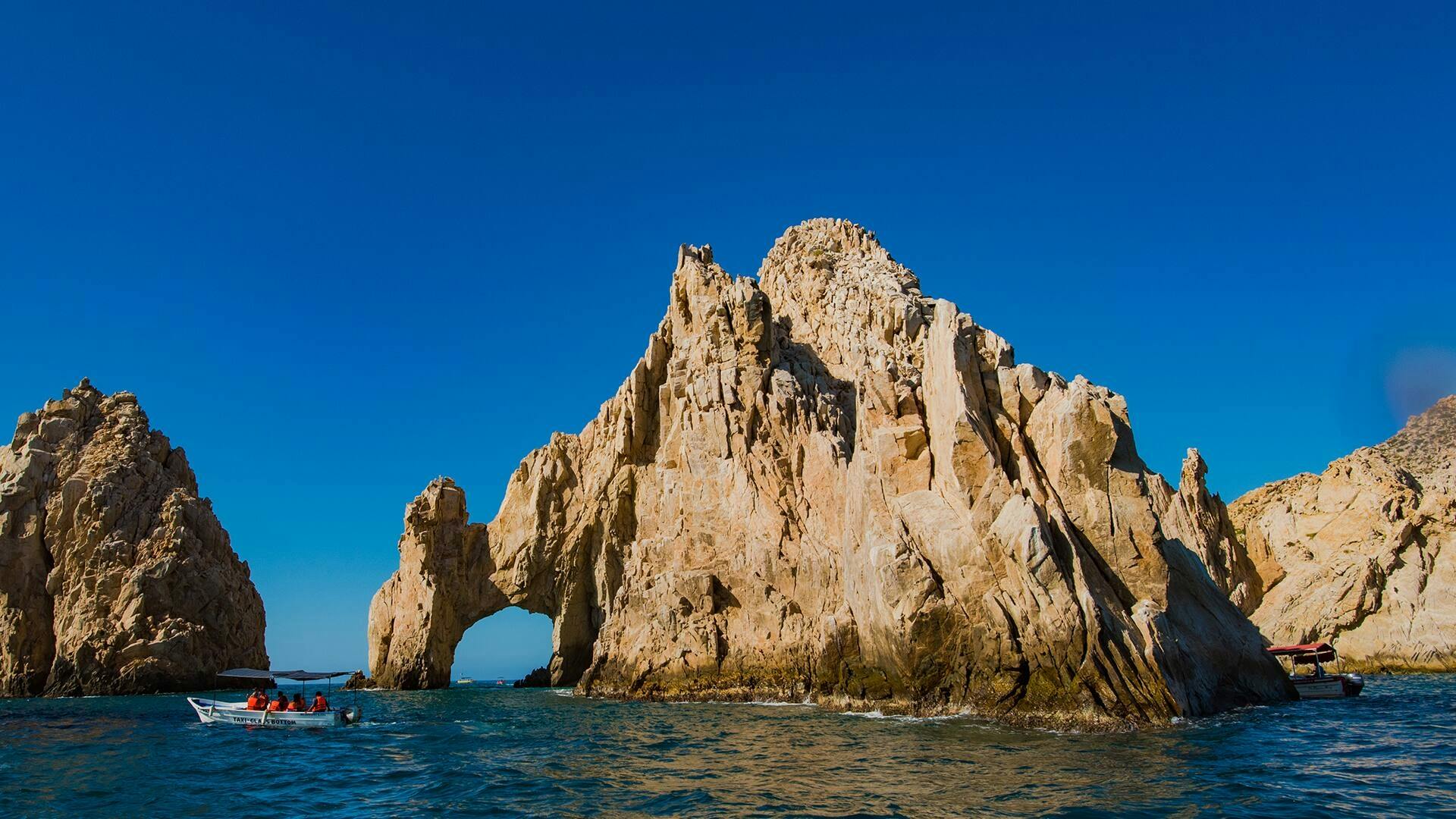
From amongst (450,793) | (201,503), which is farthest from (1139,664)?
(201,503)

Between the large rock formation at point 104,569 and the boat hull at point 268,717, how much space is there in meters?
29.9

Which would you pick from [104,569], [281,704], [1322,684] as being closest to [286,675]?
[281,704]

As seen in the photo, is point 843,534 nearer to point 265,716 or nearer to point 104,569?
point 265,716

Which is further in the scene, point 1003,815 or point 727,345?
point 727,345

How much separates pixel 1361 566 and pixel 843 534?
40780mm

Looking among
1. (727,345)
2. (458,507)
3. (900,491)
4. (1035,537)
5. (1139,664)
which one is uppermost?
(727,345)

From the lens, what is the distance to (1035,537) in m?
28.2

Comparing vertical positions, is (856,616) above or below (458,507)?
below

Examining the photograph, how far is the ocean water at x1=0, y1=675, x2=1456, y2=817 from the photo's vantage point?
666 inches

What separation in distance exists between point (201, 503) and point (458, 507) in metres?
24.8

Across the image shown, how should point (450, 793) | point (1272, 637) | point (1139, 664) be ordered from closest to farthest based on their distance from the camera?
1. point (450, 793)
2. point (1139, 664)
3. point (1272, 637)

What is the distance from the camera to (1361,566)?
197 ft

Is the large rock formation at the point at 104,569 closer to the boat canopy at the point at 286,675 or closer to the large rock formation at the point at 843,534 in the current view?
the large rock formation at the point at 843,534

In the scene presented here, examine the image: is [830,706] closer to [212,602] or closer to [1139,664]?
[1139,664]
